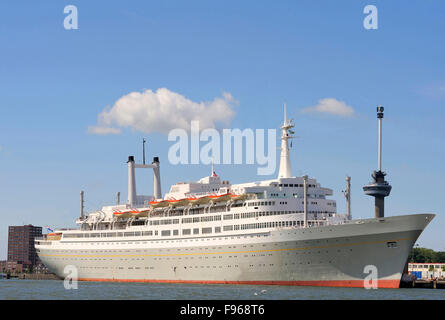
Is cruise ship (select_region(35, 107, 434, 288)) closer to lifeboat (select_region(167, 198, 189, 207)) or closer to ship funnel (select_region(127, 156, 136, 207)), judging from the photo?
lifeboat (select_region(167, 198, 189, 207))

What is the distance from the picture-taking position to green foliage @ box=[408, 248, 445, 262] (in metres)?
152

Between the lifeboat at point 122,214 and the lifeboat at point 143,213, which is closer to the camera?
the lifeboat at point 143,213

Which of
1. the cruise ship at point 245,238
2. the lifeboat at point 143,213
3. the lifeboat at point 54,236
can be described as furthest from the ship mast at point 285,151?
the lifeboat at point 54,236

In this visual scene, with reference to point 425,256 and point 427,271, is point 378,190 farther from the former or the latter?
point 425,256

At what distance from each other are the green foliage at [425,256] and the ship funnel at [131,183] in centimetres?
8111

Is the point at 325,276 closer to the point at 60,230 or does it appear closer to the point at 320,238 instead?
the point at 320,238

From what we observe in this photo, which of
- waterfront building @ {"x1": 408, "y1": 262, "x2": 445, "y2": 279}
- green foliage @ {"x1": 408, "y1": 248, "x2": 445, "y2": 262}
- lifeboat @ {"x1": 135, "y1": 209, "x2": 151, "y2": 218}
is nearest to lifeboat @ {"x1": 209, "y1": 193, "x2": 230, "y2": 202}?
lifeboat @ {"x1": 135, "y1": 209, "x2": 151, "y2": 218}

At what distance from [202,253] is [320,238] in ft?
46.0

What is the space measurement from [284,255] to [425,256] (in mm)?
101565

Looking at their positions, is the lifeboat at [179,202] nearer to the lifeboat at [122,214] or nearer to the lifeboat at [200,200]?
the lifeboat at [200,200]

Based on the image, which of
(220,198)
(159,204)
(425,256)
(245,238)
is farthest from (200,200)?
(425,256)

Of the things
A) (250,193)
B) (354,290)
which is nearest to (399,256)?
(354,290)

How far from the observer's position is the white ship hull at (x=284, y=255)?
183ft

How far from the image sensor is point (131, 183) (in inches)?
3524
